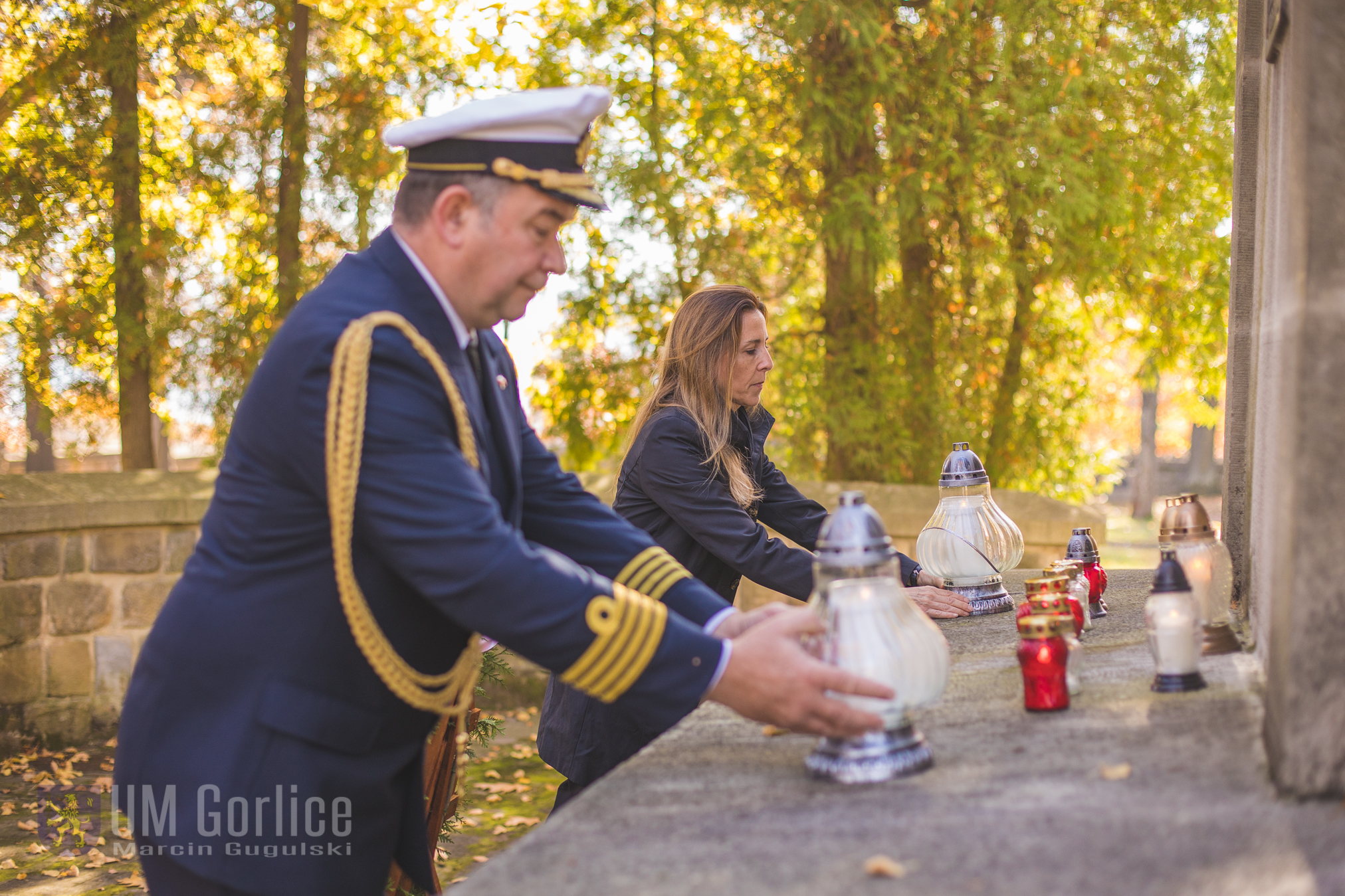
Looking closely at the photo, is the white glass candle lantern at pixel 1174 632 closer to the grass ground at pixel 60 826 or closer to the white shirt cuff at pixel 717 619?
the white shirt cuff at pixel 717 619

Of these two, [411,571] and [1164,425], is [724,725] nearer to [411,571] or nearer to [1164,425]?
[411,571]

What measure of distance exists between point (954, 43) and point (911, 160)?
25.1 inches

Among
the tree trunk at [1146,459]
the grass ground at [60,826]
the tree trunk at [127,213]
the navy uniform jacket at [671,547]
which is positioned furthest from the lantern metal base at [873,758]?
the tree trunk at [1146,459]

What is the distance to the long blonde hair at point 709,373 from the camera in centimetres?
323

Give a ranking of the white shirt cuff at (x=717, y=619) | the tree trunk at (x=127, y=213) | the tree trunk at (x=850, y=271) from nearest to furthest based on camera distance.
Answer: the white shirt cuff at (x=717, y=619)
the tree trunk at (x=850, y=271)
the tree trunk at (x=127, y=213)

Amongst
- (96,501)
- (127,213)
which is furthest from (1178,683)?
(127,213)

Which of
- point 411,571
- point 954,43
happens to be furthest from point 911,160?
point 411,571

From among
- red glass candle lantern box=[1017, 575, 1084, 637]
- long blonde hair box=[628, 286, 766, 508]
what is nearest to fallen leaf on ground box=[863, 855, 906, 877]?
red glass candle lantern box=[1017, 575, 1084, 637]

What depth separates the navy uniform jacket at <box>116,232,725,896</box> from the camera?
154cm

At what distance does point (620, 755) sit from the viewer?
291 centimetres

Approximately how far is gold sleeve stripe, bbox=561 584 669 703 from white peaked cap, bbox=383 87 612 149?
29.2 inches

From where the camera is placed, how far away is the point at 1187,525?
86.9 inches

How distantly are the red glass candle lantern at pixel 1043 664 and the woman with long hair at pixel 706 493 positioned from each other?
102 cm

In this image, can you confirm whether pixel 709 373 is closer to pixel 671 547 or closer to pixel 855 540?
pixel 671 547
